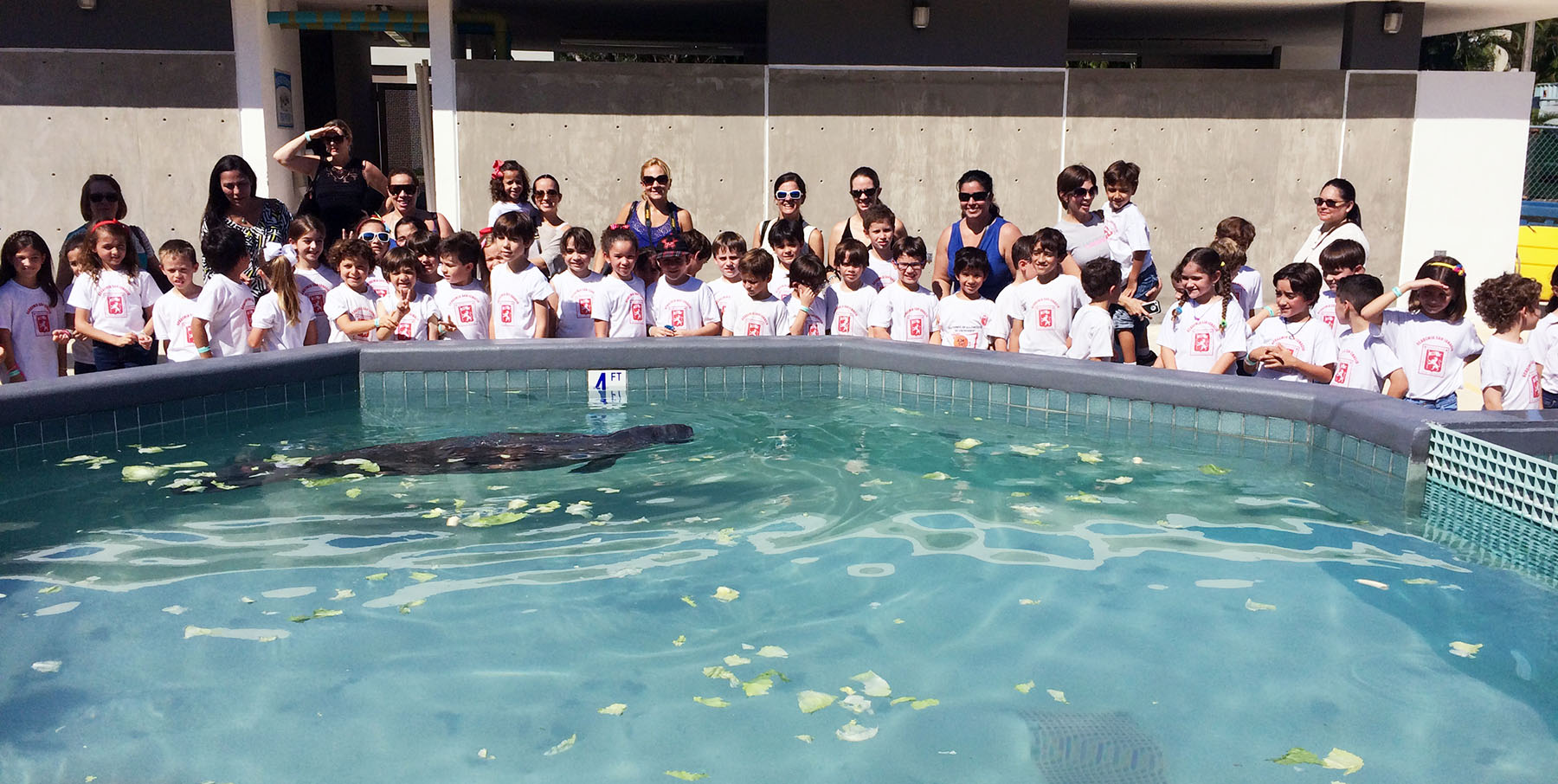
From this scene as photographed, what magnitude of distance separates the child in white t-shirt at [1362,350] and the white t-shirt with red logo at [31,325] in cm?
627

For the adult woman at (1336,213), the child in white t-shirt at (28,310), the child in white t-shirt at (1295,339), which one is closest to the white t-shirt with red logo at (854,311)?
the child in white t-shirt at (1295,339)

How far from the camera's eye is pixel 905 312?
7.06m

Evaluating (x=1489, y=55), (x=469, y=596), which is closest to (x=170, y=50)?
(x=469, y=596)

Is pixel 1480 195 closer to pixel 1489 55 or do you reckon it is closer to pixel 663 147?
pixel 663 147

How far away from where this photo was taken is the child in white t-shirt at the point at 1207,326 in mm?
6113

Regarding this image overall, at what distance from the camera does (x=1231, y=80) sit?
36.2 feet

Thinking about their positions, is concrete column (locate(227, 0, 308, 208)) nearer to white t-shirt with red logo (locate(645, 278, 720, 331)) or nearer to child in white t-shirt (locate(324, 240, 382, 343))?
child in white t-shirt (locate(324, 240, 382, 343))

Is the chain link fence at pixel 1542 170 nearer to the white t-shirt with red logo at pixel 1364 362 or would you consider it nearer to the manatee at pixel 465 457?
the white t-shirt with red logo at pixel 1364 362

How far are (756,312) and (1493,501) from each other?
3.89 meters

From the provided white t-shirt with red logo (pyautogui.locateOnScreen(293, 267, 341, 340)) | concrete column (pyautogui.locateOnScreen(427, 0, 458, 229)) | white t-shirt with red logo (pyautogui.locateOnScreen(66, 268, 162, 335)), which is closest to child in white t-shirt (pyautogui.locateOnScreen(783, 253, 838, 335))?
white t-shirt with red logo (pyautogui.locateOnScreen(293, 267, 341, 340))

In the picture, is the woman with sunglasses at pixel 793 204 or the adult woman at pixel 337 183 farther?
the adult woman at pixel 337 183

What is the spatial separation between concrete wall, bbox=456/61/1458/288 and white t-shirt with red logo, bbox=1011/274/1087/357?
440 cm

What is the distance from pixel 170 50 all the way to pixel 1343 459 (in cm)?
926

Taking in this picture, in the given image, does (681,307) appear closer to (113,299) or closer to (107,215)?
(113,299)
